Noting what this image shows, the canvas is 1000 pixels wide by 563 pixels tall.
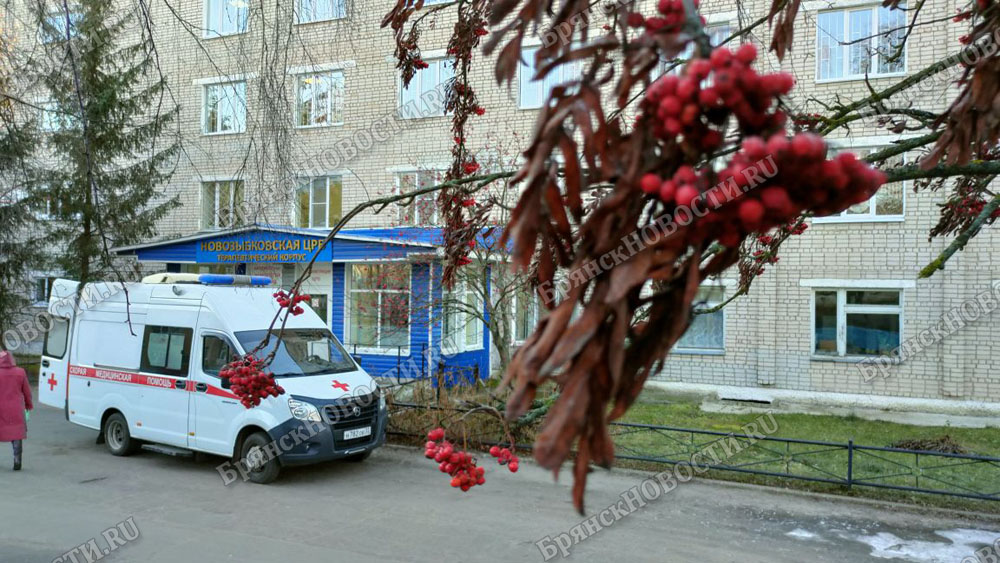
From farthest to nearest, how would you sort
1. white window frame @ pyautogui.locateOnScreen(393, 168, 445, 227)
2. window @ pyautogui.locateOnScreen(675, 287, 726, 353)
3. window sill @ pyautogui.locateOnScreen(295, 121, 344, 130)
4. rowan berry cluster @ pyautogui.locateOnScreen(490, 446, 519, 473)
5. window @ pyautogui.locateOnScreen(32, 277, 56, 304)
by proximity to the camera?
1. window @ pyautogui.locateOnScreen(32, 277, 56, 304)
2. window sill @ pyautogui.locateOnScreen(295, 121, 344, 130)
3. window @ pyautogui.locateOnScreen(675, 287, 726, 353)
4. white window frame @ pyautogui.locateOnScreen(393, 168, 445, 227)
5. rowan berry cluster @ pyautogui.locateOnScreen(490, 446, 519, 473)

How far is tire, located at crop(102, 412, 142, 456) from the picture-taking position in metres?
10.9

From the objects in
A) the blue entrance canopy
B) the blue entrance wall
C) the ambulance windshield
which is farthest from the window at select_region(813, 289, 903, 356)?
the ambulance windshield

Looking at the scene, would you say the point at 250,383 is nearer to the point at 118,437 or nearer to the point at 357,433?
the point at 357,433

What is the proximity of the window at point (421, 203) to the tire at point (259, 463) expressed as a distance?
4261 millimetres

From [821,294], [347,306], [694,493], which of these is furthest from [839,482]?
[347,306]

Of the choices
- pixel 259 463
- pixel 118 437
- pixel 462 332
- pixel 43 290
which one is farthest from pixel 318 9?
pixel 43 290

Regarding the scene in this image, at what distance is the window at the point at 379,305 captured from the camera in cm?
1452

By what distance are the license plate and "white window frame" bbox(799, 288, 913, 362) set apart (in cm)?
1008

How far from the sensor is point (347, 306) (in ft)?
61.9

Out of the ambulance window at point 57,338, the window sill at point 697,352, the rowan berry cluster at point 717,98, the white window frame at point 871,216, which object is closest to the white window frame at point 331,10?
the rowan berry cluster at point 717,98

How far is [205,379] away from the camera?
990cm

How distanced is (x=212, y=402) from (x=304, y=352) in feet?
4.64

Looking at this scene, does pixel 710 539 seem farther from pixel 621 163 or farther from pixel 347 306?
pixel 347 306

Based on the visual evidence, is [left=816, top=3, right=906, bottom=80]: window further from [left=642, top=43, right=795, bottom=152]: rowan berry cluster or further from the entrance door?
[left=642, top=43, right=795, bottom=152]: rowan berry cluster
